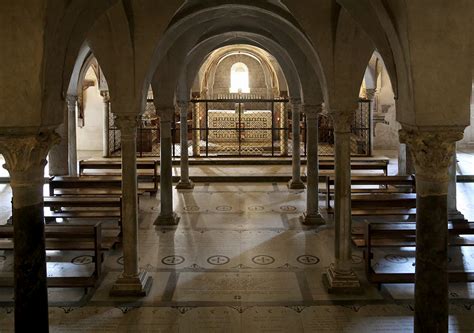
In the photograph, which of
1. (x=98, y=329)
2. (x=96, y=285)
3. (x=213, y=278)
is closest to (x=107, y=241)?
(x=96, y=285)

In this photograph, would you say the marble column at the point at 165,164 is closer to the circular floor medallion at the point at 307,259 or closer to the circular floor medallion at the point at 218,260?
the circular floor medallion at the point at 218,260

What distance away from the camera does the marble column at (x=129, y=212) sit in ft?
23.3

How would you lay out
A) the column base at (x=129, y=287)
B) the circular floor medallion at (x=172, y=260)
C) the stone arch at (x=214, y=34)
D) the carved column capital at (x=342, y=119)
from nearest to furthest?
the column base at (x=129, y=287), the carved column capital at (x=342, y=119), the circular floor medallion at (x=172, y=260), the stone arch at (x=214, y=34)

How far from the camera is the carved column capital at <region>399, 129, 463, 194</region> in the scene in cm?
461

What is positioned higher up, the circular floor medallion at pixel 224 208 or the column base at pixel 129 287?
the circular floor medallion at pixel 224 208

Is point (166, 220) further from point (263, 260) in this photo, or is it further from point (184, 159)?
point (184, 159)

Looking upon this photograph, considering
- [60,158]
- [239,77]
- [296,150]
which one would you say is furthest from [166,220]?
[239,77]

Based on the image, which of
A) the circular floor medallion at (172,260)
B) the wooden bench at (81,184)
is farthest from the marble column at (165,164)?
the circular floor medallion at (172,260)

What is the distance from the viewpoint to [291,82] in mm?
14305

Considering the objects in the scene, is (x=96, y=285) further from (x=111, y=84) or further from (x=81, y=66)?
(x=81, y=66)

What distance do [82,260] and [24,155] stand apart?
411 centimetres

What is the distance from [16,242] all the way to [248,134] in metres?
17.3

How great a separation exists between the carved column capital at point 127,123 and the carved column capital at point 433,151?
3.72 m

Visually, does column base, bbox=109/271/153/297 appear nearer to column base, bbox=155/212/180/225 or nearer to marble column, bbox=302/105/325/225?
column base, bbox=155/212/180/225
